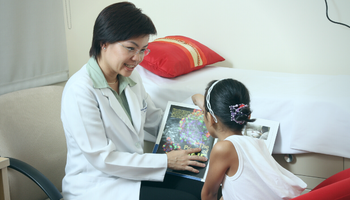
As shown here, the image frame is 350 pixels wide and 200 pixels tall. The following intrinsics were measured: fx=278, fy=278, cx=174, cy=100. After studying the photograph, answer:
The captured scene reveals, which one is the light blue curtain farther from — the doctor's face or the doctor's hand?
the doctor's hand

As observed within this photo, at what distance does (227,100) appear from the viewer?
1021 mm

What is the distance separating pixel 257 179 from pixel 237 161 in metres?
0.09

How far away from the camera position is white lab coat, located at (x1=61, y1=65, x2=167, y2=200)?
1043mm

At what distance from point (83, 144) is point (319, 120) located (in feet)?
3.60

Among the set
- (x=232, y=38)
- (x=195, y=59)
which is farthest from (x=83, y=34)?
(x=232, y=38)

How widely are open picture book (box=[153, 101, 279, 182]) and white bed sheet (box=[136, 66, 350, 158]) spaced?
0.08m

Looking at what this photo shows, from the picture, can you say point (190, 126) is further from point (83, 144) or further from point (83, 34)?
point (83, 34)

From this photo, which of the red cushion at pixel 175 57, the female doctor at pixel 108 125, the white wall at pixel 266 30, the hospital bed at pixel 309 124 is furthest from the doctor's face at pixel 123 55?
the white wall at pixel 266 30

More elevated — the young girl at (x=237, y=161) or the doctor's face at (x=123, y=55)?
the doctor's face at (x=123, y=55)

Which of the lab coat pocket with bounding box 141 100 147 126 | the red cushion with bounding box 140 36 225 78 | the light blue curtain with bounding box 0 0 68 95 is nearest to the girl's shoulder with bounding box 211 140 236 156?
the lab coat pocket with bounding box 141 100 147 126

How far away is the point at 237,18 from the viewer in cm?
234

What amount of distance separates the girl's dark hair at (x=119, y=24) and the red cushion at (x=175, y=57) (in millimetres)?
726

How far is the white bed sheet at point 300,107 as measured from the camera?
1.33 meters

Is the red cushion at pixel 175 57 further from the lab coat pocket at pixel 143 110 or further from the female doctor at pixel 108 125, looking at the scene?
the female doctor at pixel 108 125
